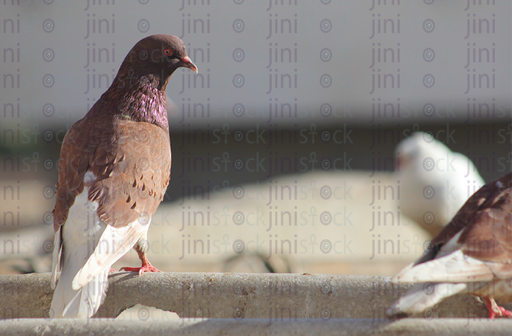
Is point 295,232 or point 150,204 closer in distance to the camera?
point 150,204

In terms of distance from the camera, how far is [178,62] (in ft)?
5.41

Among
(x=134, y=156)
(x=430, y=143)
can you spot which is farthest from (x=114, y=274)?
(x=430, y=143)

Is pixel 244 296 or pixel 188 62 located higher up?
pixel 188 62

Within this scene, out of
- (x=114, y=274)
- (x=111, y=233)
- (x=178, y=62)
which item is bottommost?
(x=114, y=274)

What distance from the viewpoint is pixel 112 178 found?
135 cm

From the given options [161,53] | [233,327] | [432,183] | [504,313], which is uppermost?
[161,53]

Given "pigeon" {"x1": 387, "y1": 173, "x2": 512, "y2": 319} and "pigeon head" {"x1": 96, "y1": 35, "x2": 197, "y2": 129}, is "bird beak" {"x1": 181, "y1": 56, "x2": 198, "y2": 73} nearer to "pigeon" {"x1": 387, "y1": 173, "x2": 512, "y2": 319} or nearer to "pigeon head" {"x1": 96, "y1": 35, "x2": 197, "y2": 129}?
"pigeon head" {"x1": 96, "y1": 35, "x2": 197, "y2": 129}

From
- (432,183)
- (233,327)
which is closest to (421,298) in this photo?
(233,327)

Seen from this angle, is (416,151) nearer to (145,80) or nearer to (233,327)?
(145,80)

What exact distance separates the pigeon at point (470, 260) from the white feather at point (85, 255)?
764 millimetres

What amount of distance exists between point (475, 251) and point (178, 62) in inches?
48.0

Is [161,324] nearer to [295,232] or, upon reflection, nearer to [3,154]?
[295,232]

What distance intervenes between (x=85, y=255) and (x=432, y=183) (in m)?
2.22

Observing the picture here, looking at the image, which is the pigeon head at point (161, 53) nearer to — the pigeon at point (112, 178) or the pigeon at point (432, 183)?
the pigeon at point (112, 178)
